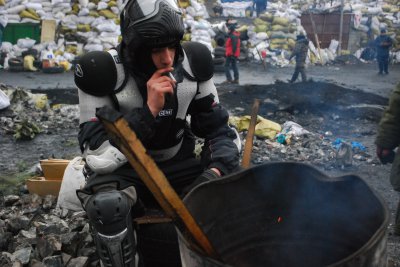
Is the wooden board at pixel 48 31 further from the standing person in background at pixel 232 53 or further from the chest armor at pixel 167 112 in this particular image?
the chest armor at pixel 167 112

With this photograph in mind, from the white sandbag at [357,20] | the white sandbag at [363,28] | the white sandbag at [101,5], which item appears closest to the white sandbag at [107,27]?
the white sandbag at [101,5]

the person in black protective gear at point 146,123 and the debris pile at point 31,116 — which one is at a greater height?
the person in black protective gear at point 146,123

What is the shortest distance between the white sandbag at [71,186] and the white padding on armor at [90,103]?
1396 millimetres

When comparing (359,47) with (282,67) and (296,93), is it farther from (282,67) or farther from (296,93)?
(296,93)

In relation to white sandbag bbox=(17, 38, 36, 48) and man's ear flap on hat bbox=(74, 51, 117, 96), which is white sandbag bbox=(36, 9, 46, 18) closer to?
white sandbag bbox=(17, 38, 36, 48)

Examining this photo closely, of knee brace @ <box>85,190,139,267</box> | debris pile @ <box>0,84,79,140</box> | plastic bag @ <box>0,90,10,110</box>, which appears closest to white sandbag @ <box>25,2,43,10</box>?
debris pile @ <box>0,84,79,140</box>

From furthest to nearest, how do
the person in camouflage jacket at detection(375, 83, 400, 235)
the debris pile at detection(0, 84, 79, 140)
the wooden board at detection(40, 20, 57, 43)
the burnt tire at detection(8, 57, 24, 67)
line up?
1. the wooden board at detection(40, 20, 57, 43)
2. the burnt tire at detection(8, 57, 24, 67)
3. the debris pile at detection(0, 84, 79, 140)
4. the person in camouflage jacket at detection(375, 83, 400, 235)

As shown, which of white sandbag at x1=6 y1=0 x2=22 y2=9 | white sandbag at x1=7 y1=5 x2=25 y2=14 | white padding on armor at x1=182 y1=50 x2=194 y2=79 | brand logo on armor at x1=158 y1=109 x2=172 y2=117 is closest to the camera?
brand logo on armor at x1=158 y1=109 x2=172 y2=117

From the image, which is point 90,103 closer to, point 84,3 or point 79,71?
point 79,71

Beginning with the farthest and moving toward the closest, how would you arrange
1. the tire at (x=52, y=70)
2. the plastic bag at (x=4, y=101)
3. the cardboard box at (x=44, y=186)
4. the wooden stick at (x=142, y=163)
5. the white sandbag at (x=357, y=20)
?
1. the white sandbag at (x=357, y=20)
2. the tire at (x=52, y=70)
3. the plastic bag at (x=4, y=101)
4. the cardboard box at (x=44, y=186)
5. the wooden stick at (x=142, y=163)

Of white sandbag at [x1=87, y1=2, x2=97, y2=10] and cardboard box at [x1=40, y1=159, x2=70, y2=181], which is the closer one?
cardboard box at [x1=40, y1=159, x2=70, y2=181]

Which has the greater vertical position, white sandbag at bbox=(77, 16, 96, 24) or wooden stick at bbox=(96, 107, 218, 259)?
wooden stick at bbox=(96, 107, 218, 259)

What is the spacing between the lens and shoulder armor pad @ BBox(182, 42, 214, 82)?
2.81m

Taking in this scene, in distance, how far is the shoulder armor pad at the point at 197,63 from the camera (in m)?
2.81
